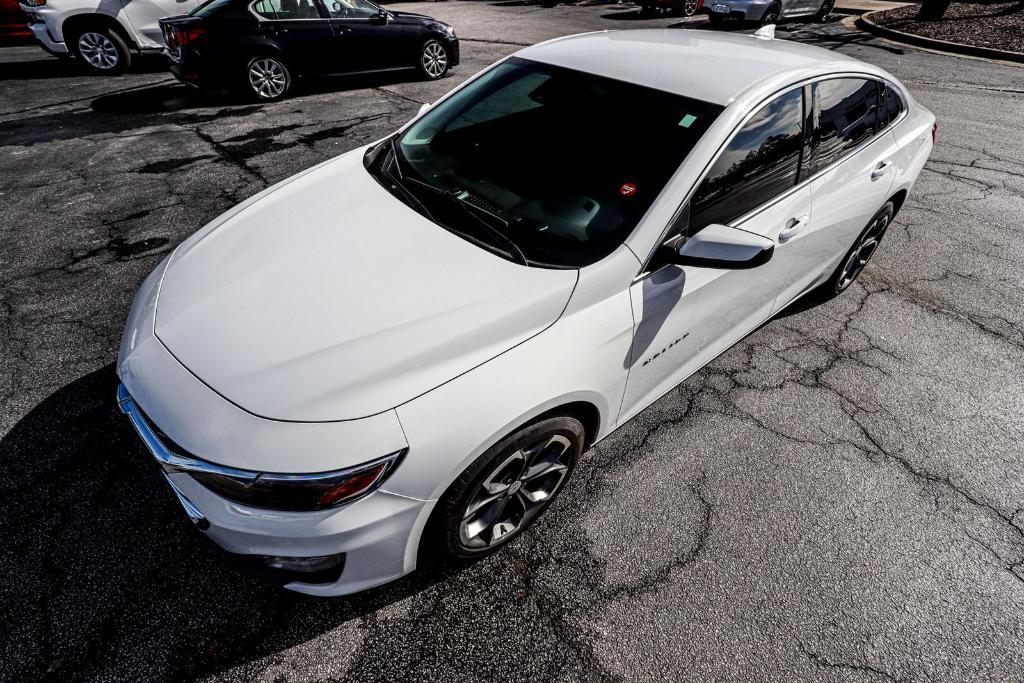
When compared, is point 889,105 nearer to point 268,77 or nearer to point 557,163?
point 557,163

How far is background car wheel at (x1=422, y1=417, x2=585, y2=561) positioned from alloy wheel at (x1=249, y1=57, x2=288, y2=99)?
24.7 ft

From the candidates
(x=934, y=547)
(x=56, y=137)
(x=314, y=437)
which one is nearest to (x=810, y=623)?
(x=934, y=547)

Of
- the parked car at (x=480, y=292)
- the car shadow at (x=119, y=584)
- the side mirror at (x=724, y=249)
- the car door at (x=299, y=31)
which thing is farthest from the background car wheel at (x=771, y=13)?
the car shadow at (x=119, y=584)

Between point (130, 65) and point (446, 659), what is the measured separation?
10849 mm

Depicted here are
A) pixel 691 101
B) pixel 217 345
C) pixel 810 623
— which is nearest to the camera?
pixel 217 345

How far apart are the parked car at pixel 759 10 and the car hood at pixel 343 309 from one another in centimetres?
1451

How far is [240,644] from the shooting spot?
2.13 m

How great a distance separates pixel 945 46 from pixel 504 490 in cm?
1516

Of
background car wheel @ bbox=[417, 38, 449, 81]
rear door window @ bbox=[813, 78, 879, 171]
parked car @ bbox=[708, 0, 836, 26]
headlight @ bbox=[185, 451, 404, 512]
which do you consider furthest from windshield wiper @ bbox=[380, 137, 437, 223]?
parked car @ bbox=[708, 0, 836, 26]

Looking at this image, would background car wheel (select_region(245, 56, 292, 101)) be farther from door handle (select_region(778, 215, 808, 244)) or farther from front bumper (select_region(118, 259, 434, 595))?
door handle (select_region(778, 215, 808, 244))

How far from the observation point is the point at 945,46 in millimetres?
12039

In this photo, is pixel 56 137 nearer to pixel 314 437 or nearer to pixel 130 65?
pixel 130 65

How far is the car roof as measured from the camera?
2592 mm

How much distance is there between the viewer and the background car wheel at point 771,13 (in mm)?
13516
